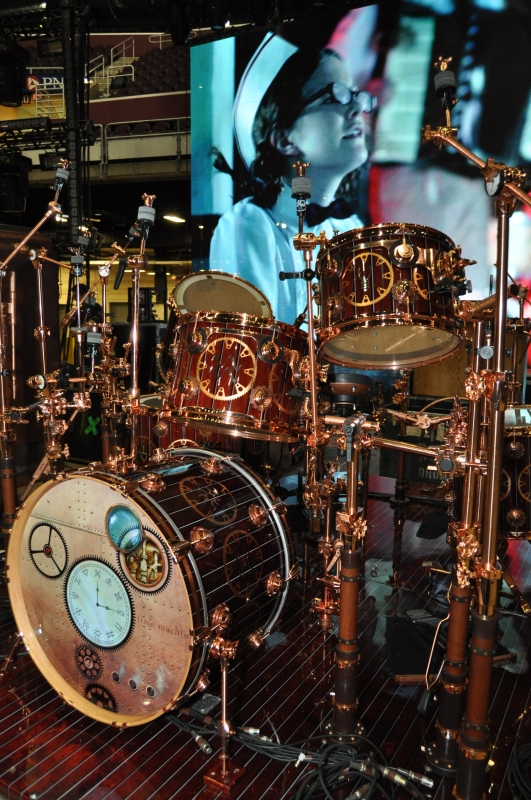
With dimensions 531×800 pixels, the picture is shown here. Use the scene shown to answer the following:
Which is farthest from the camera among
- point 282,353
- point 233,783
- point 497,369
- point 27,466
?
point 27,466

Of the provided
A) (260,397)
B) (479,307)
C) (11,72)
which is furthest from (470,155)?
(11,72)

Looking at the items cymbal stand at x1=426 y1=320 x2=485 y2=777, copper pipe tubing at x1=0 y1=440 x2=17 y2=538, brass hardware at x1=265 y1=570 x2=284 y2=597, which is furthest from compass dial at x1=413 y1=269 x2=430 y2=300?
copper pipe tubing at x1=0 y1=440 x2=17 y2=538

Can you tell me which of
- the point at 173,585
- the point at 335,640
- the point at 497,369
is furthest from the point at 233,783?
the point at 497,369

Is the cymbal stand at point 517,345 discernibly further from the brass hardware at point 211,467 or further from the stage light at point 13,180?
the stage light at point 13,180

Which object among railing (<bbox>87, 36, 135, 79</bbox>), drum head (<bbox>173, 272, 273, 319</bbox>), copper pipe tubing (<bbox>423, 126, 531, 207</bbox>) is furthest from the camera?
railing (<bbox>87, 36, 135, 79</bbox>)

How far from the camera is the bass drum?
2170mm

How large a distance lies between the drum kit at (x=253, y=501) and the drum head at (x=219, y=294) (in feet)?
1.82

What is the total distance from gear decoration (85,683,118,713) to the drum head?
214 cm

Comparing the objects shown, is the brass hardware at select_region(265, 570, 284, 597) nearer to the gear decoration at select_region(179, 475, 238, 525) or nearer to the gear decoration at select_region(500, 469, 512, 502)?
the gear decoration at select_region(179, 475, 238, 525)

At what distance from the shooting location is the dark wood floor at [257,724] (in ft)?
7.03

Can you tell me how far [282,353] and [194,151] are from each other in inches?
211

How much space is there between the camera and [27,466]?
240 inches

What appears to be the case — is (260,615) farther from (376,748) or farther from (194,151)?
(194,151)

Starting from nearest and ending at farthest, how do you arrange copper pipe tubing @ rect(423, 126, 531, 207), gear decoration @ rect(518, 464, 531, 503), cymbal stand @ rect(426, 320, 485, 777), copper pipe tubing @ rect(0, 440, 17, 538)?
copper pipe tubing @ rect(423, 126, 531, 207)
cymbal stand @ rect(426, 320, 485, 777)
gear decoration @ rect(518, 464, 531, 503)
copper pipe tubing @ rect(0, 440, 17, 538)
